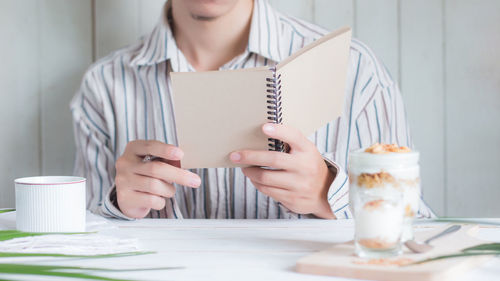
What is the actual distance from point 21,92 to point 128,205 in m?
0.70

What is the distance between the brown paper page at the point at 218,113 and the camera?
33.0 inches

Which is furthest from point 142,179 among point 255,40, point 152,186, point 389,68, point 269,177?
point 389,68

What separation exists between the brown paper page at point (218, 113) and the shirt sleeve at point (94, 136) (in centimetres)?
56

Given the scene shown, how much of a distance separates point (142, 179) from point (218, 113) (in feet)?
0.81

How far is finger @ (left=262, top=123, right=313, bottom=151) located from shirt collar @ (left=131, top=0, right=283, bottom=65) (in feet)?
1.44

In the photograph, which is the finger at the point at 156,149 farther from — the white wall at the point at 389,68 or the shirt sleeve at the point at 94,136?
the white wall at the point at 389,68

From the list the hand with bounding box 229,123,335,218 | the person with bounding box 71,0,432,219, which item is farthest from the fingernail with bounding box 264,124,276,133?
the person with bounding box 71,0,432,219

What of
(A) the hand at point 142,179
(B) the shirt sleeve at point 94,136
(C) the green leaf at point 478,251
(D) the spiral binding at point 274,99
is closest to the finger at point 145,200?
(A) the hand at point 142,179

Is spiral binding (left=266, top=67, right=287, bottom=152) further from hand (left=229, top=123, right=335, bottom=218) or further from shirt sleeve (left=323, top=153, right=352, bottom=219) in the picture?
shirt sleeve (left=323, top=153, right=352, bottom=219)

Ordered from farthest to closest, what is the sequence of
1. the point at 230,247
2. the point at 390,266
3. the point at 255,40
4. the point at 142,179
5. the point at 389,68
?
the point at 389,68, the point at 255,40, the point at 142,179, the point at 230,247, the point at 390,266

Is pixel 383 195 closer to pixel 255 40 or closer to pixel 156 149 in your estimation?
pixel 156 149

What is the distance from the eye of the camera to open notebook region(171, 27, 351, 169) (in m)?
0.84

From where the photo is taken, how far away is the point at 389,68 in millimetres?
1527

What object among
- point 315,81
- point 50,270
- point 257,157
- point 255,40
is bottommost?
point 50,270
